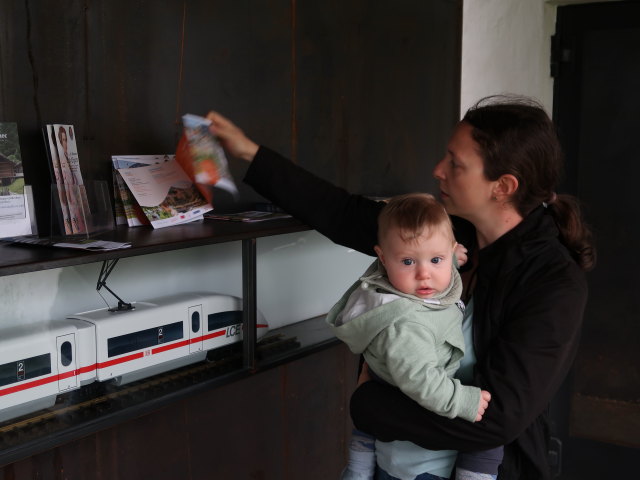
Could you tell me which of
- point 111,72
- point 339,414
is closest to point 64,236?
point 111,72

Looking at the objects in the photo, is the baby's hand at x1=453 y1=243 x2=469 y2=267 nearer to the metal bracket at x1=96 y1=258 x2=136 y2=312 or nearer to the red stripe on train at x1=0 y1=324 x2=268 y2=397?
the red stripe on train at x1=0 y1=324 x2=268 y2=397

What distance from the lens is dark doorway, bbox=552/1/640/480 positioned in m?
3.88

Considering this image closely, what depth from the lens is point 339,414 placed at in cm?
308

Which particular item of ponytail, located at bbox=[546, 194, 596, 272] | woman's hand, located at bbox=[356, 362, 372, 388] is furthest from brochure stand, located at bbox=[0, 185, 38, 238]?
ponytail, located at bbox=[546, 194, 596, 272]

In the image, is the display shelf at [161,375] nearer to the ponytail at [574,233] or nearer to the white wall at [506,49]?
the ponytail at [574,233]

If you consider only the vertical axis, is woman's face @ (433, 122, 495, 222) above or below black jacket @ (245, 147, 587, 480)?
above

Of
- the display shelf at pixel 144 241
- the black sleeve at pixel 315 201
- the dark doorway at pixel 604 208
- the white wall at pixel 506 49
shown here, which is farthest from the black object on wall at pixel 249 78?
the dark doorway at pixel 604 208

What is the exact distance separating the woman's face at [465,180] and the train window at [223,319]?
29.6 inches

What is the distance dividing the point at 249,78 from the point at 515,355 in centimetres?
136

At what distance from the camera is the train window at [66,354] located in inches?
73.3

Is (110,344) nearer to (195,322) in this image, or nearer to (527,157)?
(195,322)

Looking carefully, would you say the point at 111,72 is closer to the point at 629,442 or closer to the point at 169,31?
the point at 169,31

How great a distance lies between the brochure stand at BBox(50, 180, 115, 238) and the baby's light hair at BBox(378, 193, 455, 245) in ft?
2.57

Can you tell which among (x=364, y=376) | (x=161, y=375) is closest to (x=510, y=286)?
(x=364, y=376)
